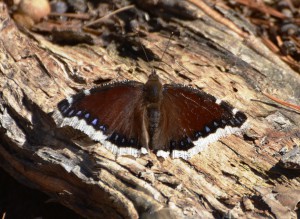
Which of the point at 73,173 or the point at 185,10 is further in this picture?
the point at 185,10

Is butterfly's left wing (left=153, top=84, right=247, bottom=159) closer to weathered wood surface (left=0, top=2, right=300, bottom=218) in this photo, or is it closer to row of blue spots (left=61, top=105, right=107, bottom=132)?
weathered wood surface (left=0, top=2, right=300, bottom=218)

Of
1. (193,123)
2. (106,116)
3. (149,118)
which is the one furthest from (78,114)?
(193,123)

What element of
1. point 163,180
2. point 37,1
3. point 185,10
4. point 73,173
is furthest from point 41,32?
point 163,180

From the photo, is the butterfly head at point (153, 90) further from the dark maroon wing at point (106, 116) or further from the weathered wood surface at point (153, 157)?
the weathered wood surface at point (153, 157)

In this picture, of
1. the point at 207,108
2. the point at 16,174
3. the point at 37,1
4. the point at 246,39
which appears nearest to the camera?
the point at 207,108

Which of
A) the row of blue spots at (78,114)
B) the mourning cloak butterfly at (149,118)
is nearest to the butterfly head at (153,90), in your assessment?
the mourning cloak butterfly at (149,118)

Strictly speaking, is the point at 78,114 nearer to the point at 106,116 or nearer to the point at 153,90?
the point at 106,116

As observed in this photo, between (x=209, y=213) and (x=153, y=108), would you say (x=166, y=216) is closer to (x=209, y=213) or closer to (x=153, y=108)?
(x=209, y=213)
